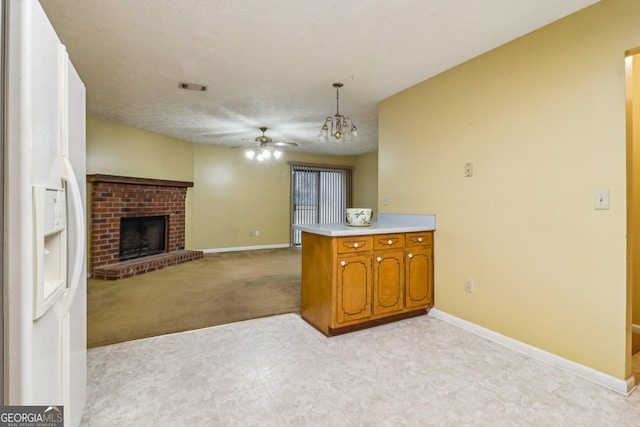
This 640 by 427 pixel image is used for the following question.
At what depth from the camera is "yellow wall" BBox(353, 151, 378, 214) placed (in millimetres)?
7586

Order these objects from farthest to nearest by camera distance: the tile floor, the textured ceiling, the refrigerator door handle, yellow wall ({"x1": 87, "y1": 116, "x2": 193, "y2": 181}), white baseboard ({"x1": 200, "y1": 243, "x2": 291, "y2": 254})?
white baseboard ({"x1": 200, "y1": 243, "x2": 291, "y2": 254}), yellow wall ({"x1": 87, "y1": 116, "x2": 193, "y2": 181}), the textured ceiling, the tile floor, the refrigerator door handle

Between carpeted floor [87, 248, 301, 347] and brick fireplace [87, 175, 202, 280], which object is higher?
brick fireplace [87, 175, 202, 280]

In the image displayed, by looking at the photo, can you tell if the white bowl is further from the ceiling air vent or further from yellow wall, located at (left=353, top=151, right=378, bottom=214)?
yellow wall, located at (left=353, top=151, right=378, bottom=214)

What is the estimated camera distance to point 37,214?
2.82ft

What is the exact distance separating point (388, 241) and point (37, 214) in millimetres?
2390

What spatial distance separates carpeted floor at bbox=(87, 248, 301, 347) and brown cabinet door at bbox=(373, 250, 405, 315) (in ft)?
3.19

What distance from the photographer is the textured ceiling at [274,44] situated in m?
2.03

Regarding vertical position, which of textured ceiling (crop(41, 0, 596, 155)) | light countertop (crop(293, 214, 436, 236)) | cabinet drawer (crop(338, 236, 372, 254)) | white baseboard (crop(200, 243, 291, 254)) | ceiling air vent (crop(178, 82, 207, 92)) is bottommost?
white baseboard (crop(200, 243, 291, 254))

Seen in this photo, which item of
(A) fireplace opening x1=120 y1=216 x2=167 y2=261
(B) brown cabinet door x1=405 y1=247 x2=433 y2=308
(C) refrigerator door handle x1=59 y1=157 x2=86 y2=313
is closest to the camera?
(C) refrigerator door handle x1=59 y1=157 x2=86 y2=313

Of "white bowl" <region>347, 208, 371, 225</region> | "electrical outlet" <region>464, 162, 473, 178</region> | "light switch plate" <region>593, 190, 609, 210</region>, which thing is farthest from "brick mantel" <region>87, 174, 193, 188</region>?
"light switch plate" <region>593, 190, 609, 210</region>

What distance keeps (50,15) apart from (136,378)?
247cm

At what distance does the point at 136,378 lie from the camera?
196cm

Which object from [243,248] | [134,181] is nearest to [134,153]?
[134,181]

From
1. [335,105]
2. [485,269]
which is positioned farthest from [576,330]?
[335,105]
